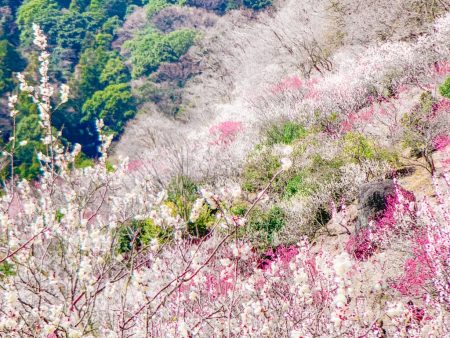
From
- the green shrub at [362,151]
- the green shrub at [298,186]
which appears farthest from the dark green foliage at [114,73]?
the green shrub at [362,151]

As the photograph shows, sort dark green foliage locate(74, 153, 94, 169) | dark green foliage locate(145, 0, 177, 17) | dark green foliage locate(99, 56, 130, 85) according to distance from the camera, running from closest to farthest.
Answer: dark green foliage locate(74, 153, 94, 169)
dark green foliage locate(99, 56, 130, 85)
dark green foliage locate(145, 0, 177, 17)

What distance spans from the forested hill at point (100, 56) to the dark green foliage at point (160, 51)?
0.08 metres

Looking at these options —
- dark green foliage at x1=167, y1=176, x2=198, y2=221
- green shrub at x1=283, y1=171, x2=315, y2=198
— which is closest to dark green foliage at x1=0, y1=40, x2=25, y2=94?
dark green foliage at x1=167, y1=176, x2=198, y2=221

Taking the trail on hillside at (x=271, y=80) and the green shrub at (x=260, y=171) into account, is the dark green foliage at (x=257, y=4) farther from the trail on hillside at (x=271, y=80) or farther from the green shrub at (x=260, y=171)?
the green shrub at (x=260, y=171)

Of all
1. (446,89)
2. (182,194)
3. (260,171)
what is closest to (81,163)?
(182,194)

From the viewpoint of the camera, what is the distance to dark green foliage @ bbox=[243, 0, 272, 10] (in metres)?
37.5

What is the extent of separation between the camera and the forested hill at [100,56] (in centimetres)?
3216

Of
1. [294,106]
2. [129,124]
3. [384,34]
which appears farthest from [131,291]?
[129,124]

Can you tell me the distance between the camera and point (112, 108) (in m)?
32.3

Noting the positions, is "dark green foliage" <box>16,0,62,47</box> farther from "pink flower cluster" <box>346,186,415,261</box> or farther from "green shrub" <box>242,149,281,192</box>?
"pink flower cluster" <box>346,186,415,261</box>

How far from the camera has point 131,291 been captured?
6230 mm

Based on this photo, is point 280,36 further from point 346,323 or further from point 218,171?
point 346,323

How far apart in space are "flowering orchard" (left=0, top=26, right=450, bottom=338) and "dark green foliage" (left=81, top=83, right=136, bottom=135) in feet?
86.2

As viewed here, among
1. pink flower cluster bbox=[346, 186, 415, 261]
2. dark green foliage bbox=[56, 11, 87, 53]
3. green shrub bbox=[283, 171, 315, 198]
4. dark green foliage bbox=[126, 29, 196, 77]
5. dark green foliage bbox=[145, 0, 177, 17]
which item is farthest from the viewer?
dark green foliage bbox=[145, 0, 177, 17]
